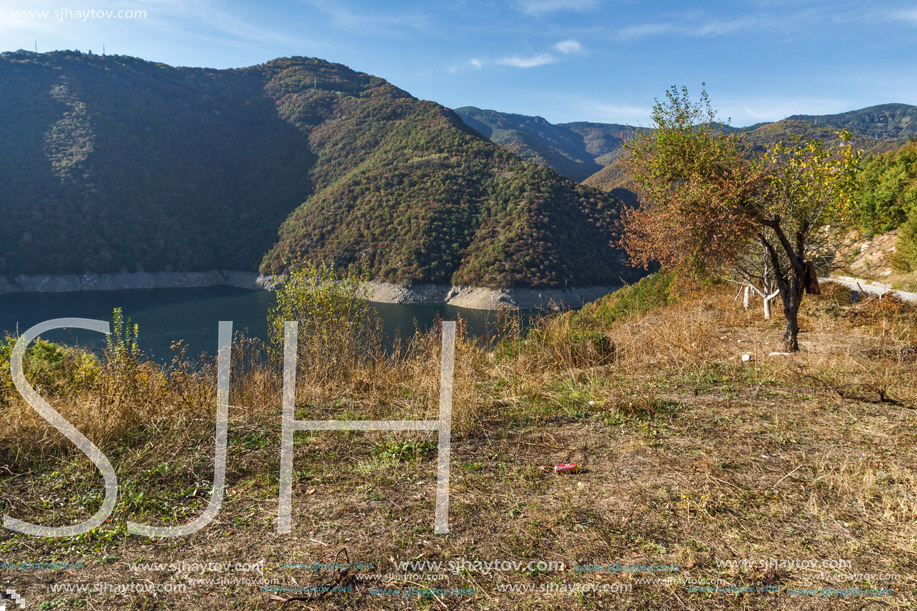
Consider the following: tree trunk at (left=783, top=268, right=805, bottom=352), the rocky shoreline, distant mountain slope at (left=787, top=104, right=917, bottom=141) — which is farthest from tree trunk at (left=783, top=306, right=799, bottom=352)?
distant mountain slope at (left=787, top=104, right=917, bottom=141)

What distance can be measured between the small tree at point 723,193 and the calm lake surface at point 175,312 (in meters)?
34.1

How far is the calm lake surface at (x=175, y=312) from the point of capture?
47.6 meters

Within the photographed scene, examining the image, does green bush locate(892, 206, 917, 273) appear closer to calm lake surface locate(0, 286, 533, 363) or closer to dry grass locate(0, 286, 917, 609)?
dry grass locate(0, 286, 917, 609)

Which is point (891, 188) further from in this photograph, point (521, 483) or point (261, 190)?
point (261, 190)

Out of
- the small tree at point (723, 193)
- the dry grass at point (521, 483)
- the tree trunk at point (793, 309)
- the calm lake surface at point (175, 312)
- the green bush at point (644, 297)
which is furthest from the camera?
the calm lake surface at point (175, 312)

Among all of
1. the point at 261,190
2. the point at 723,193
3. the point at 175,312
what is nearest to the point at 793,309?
the point at 723,193

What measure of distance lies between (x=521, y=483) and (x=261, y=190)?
130226 mm

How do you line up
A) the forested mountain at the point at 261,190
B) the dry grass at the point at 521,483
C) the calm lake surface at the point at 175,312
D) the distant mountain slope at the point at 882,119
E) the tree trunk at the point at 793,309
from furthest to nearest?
the distant mountain slope at the point at 882,119, the forested mountain at the point at 261,190, the calm lake surface at the point at 175,312, the tree trunk at the point at 793,309, the dry grass at the point at 521,483

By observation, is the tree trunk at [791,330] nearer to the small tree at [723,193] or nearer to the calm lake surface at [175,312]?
the small tree at [723,193]

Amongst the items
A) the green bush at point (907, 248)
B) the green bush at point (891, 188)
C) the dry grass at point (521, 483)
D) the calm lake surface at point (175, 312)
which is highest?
the green bush at point (891, 188)

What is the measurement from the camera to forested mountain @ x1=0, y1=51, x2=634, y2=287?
257 feet

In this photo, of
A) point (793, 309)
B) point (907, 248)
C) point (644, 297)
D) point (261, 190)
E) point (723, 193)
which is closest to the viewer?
point (723, 193)

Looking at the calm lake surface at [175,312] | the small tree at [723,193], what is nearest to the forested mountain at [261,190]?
the calm lake surface at [175,312]

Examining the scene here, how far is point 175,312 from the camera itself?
206ft
